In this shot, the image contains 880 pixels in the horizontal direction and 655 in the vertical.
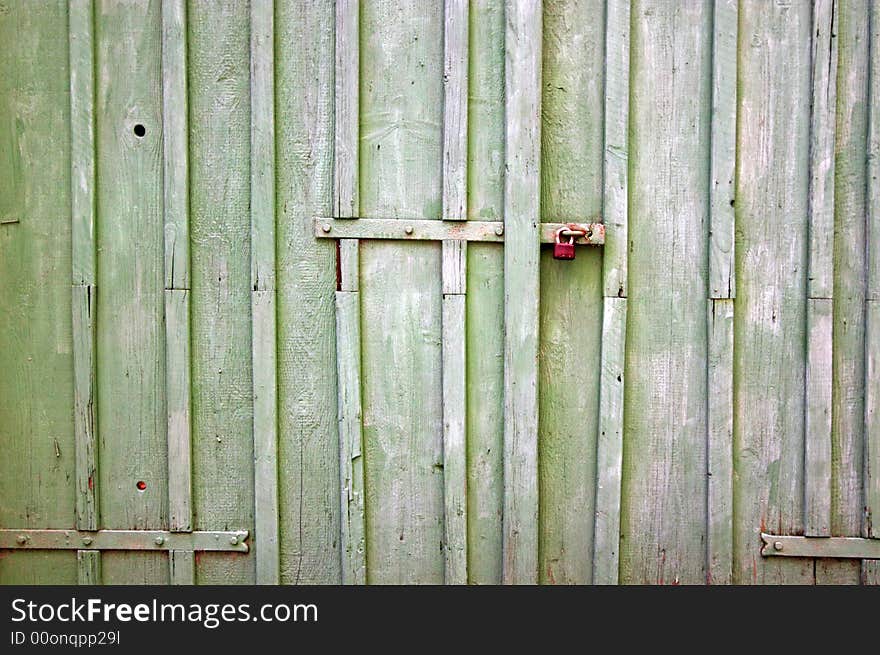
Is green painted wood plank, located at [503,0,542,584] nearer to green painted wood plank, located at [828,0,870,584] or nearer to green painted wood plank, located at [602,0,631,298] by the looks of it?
green painted wood plank, located at [602,0,631,298]

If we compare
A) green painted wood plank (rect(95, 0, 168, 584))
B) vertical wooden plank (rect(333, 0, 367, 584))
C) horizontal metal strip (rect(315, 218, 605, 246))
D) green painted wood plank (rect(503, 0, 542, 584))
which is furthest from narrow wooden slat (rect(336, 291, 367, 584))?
green painted wood plank (rect(95, 0, 168, 584))

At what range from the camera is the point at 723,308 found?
2344mm

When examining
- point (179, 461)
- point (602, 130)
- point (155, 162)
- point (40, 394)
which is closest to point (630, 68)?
point (602, 130)

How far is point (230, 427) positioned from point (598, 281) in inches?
53.1

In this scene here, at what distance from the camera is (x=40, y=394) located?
2.38 metres

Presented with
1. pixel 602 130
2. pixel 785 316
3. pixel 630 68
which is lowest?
pixel 785 316

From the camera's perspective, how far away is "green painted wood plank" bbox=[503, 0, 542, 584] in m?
2.29

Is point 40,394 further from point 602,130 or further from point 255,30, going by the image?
point 602,130

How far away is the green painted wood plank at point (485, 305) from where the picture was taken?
2320mm

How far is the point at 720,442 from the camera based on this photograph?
2.36m

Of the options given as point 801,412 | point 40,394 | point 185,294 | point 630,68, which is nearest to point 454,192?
point 630,68

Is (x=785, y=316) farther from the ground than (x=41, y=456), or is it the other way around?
(x=785, y=316)

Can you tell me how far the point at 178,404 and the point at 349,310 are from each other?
658 mm

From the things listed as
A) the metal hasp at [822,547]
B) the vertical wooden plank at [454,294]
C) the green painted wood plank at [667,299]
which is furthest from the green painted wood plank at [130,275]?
the metal hasp at [822,547]
